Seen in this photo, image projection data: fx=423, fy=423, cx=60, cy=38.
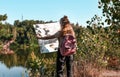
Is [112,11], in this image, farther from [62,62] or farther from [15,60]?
[15,60]

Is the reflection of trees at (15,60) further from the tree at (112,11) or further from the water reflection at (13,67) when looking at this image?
the tree at (112,11)

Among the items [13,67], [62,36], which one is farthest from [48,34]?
[13,67]

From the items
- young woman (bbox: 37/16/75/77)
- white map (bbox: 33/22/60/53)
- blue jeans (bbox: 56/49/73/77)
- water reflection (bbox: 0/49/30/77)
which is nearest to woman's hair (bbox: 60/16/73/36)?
young woman (bbox: 37/16/75/77)

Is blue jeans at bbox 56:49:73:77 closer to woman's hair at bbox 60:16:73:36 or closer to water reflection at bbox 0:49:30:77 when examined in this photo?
woman's hair at bbox 60:16:73:36

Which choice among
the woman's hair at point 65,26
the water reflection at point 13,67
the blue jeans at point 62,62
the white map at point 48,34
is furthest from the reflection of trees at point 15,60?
the woman's hair at point 65,26

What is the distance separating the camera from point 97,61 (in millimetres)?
14273

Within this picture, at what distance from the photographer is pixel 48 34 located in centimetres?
1016

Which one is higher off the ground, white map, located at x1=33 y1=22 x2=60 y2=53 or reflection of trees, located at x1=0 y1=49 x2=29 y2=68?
white map, located at x1=33 y1=22 x2=60 y2=53

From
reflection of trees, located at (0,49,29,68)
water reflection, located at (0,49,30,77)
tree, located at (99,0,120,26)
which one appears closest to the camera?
tree, located at (99,0,120,26)

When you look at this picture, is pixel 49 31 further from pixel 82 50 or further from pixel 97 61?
pixel 82 50

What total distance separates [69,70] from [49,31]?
106 cm

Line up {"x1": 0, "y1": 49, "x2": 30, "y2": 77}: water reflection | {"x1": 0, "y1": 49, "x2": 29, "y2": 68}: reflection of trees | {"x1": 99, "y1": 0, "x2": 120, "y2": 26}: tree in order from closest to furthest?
1. {"x1": 99, "y1": 0, "x2": 120, "y2": 26}: tree
2. {"x1": 0, "y1": 49, "x2": 30, "y2": 77}: water reflection
3. {"x1": 0, "y1": 49, "x2": 29, "y2": 68}: reflection of trees

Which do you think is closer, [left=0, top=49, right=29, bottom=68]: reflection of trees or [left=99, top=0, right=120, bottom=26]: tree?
[left=99, top=0, right=120, bottom=26]: tree

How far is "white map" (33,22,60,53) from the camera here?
10133 millimetres
